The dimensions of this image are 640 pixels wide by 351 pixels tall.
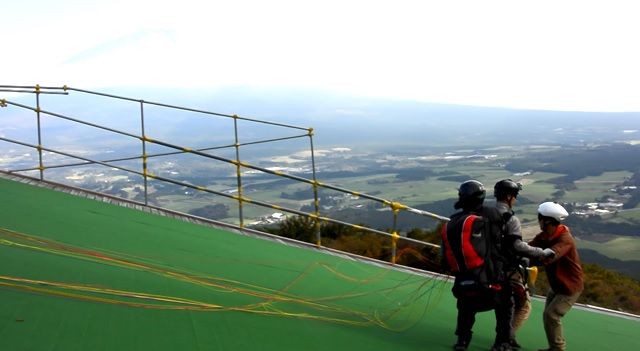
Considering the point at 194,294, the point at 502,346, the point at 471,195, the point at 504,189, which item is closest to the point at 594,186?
the point at 504,189

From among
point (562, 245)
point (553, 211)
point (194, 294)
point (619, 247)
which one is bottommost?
point (619, 247)

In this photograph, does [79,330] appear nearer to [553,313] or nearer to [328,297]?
[328,297]

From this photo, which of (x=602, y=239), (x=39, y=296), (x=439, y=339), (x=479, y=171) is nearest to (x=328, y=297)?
(x=439, y=339)

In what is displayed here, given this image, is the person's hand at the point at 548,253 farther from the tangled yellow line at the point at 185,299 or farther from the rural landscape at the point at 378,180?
the rural landscape at the point at 378,180

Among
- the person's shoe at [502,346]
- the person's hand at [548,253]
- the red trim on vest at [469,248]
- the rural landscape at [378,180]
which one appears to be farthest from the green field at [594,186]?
the red trim on vest at [469,248]

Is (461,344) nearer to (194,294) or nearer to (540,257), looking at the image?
(540,257)

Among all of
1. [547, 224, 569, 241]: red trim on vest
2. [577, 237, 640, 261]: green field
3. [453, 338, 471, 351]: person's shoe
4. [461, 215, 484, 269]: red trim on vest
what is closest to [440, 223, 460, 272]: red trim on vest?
[461, 215, 484, 269]: red trim on vest

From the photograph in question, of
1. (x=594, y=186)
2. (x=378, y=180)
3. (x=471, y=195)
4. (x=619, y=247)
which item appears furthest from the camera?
(x=378, y=180)
